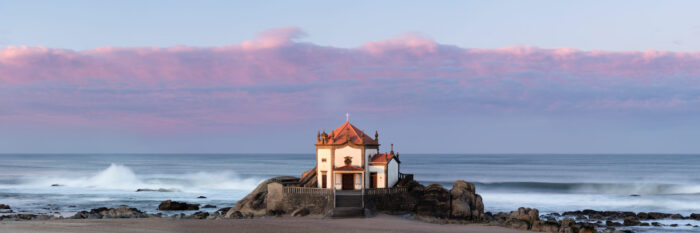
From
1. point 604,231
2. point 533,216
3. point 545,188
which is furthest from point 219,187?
point 604,231

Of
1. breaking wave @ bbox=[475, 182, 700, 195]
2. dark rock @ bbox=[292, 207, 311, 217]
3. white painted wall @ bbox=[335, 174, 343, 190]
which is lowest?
dark rock @ bbox=[292, 207, 311, 217]

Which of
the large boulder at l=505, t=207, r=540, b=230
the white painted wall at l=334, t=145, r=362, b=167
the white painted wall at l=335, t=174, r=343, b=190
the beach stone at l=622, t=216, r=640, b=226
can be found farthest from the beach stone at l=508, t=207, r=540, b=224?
the white painted wall at l=335, t=174, r=343, b=190

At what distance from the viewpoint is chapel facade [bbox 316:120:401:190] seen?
1832 inches

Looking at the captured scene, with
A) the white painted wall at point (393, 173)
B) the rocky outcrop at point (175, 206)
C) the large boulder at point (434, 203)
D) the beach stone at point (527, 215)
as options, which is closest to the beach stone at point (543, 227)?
the beach stone at point (527, 215)

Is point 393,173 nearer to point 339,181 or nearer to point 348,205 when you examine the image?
point 339,181

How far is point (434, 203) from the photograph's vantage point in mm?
46938

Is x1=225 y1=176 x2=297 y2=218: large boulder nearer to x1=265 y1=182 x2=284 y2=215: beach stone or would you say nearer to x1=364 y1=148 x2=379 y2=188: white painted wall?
x1=265 y1=182 x2=284 y2=215: beach stone

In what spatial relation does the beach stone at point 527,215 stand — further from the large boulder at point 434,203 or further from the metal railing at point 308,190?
the metal railing at point 308,190

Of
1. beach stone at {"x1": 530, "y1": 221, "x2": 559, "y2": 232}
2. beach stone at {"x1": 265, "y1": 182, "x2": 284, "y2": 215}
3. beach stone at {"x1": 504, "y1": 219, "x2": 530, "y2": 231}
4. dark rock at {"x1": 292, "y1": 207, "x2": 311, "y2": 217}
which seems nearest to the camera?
beach stone at {"x1": 530, "y1": 221, "x2": 559, "y2": 232}

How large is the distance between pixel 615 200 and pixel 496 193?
15341 millimetres

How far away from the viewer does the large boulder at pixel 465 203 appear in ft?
154

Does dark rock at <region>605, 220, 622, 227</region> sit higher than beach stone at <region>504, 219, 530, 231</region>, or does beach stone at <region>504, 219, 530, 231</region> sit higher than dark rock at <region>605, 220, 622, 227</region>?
beach stone at <region>504, 219, 530, 231</region>

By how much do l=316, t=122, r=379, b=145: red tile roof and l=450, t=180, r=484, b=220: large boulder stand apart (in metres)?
6.81

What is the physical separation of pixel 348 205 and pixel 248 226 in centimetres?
829
